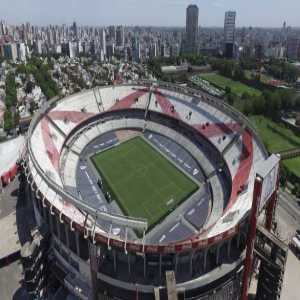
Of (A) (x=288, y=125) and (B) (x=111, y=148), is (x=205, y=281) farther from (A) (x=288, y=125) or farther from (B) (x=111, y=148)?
(A) (x=288, y=125)

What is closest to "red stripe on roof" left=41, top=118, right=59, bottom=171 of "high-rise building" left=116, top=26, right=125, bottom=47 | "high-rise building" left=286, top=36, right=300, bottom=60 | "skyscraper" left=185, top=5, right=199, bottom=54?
"skyscraper" left=185, top=5, right=199, bottom=54

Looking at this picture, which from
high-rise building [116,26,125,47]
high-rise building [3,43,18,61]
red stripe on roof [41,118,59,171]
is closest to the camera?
red stripe on roof [41,118,59,171]

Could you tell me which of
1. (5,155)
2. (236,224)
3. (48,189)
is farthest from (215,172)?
(5,155)

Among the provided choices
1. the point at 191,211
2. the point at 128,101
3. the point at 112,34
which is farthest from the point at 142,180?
the point at 112,34

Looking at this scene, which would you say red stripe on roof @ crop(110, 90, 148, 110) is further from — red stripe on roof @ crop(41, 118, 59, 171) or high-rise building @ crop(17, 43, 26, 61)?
high-rise building @ crop(17, 43, 26, 61)

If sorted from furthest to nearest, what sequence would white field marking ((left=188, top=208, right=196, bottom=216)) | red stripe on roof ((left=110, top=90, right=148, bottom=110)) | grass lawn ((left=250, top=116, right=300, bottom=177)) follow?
grass lawn ((left=250, top=116, right=300, bottom=177)), red stripe on roof ((left=110, top=90, right=148, bottom=110)), white field marking ((left=188, top=208, right=196, bottom=216))

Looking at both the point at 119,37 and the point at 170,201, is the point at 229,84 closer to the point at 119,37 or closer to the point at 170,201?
the point at 170,201
